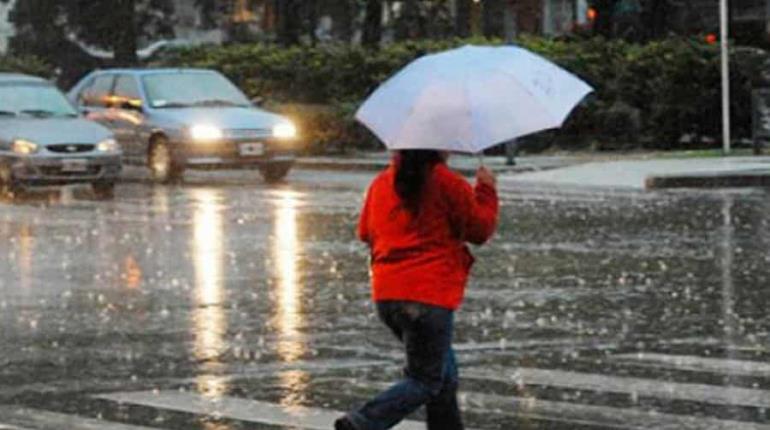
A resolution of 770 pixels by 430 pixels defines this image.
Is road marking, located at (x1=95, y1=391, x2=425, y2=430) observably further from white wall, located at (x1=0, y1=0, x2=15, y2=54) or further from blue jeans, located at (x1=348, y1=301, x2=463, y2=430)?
white wall, located at (x1=0, y1=0, x2=15, y2=54)

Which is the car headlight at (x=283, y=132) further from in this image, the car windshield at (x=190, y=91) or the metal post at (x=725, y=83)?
the metal post at (x=725, y=83)

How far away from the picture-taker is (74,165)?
2623cm

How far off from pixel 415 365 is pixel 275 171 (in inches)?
834

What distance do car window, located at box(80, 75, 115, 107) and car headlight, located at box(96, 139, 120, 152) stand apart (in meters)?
4.20

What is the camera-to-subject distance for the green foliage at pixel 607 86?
33.2m

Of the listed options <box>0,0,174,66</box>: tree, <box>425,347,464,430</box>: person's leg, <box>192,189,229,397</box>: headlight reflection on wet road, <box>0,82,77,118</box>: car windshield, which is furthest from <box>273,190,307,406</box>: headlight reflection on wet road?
<box>0,0,174,66</box>: tree

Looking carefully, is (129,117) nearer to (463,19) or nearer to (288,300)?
(288,300)

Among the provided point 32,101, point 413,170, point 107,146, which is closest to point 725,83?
point 107,146

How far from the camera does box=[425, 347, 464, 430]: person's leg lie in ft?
26.8

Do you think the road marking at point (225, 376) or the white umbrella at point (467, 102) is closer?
the white umbrella at point (467, 102)

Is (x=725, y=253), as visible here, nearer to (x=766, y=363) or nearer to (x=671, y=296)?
(x=671, y=296)

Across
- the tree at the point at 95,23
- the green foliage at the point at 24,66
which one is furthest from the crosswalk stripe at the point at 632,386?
the tree at the point at 95,23

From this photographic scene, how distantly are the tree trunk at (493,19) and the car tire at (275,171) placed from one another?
2782 centimetres

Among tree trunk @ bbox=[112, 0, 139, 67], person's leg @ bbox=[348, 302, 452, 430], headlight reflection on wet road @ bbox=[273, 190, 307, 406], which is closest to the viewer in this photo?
person's leg @ bbox=[348, 302, 452, 430]
